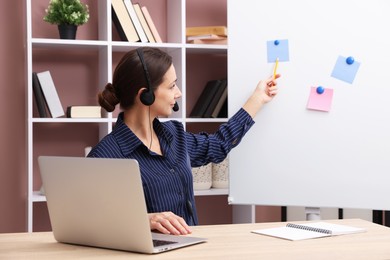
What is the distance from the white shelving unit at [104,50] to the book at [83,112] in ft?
0.13

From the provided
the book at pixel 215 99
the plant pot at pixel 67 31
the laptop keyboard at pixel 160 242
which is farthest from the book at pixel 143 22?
the laptop keyboard at pixel 160 242

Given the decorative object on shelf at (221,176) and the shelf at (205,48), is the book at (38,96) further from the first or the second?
the decorative object on shelf at (221,176)

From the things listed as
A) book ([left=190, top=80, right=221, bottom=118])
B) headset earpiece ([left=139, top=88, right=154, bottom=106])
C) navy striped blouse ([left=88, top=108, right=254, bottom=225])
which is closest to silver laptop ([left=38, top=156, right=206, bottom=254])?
navy striped blouse ([left=88, top=108, right=254, bottom=225])

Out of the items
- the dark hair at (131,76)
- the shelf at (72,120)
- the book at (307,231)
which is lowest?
the book at (307,231)

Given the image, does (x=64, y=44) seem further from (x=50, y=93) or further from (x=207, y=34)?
(x=207, y=34)

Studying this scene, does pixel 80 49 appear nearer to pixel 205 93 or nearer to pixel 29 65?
pixel 29 65

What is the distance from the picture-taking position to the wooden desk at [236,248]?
5.27 feet

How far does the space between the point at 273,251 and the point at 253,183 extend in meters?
1.23

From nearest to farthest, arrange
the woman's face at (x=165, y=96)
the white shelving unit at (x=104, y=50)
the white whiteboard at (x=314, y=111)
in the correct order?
the woman's face at (x=165, y=96), the white whiteboard at (x=314, y=111), the white shelving unit at (x=104, y=50)

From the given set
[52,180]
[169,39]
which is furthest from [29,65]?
[52,180]

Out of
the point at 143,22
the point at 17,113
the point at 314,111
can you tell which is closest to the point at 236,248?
the point at 314,111

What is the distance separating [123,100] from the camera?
7.94 feet

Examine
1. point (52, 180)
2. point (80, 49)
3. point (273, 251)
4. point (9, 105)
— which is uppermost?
point (80, 49)

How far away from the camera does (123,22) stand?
10.7 ft
